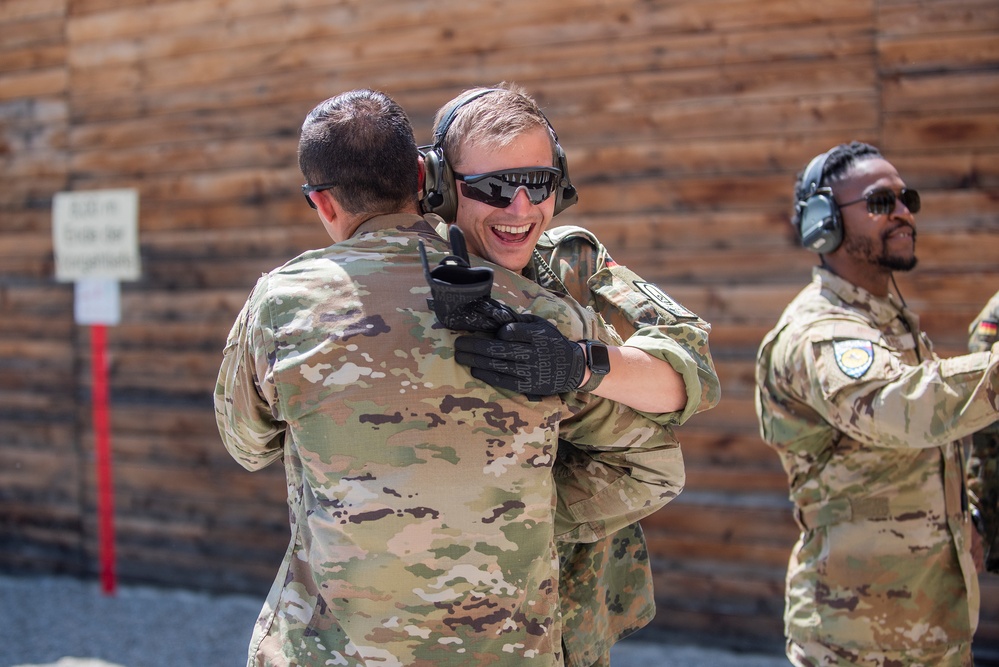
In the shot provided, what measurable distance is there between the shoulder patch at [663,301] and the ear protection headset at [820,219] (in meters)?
1.11

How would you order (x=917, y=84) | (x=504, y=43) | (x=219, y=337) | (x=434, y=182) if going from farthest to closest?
(x=219, y=337) → (x=504, y=43) → (x=917, y=84) → (x=434, y=182)

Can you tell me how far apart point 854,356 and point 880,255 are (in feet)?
1.52

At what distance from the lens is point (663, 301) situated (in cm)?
201

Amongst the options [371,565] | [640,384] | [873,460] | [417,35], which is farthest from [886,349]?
[417,35]

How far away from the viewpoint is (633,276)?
2133 millimetres

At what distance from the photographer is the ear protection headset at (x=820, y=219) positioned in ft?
9.66

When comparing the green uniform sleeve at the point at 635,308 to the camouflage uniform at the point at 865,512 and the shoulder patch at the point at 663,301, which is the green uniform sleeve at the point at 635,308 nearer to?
the shoulder patch at the point at 663,301

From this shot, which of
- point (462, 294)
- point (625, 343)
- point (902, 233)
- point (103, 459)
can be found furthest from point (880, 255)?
point (103, 459)

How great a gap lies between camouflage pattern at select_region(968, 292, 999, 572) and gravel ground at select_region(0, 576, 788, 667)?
4.84 ft

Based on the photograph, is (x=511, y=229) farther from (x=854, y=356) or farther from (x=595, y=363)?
(x=854, y=356)

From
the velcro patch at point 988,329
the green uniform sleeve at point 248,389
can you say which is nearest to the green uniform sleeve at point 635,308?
the green uniform sleeve at point 248,389

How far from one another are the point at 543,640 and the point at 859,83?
10.4 ft

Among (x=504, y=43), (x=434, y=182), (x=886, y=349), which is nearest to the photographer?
(x=434, y=182)

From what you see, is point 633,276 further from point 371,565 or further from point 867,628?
Result: point 867,628
